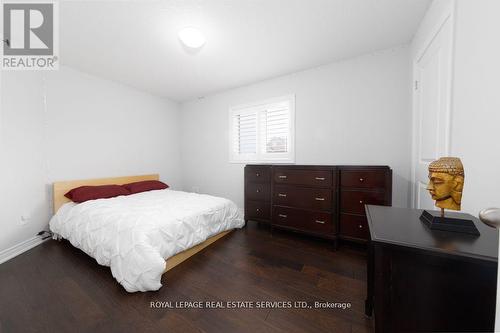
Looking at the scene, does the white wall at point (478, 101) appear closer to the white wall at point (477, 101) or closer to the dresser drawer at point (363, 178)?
the white wall at point (477, 101)

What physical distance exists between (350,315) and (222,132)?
323cm

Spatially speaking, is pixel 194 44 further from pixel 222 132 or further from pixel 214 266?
pixel 214 266

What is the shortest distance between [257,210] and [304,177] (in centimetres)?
88

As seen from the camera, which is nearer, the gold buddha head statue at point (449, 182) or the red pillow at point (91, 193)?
the gold buddha head statue at point (449, 182)

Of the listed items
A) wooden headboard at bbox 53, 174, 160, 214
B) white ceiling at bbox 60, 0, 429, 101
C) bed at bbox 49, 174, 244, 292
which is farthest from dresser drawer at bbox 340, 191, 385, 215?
wooden headboard at bbox 53, 174, 160, 214

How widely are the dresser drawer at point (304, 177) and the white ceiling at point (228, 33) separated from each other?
1.52m

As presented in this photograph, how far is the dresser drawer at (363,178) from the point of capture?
1.98 metres

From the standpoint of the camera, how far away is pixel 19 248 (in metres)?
2.14

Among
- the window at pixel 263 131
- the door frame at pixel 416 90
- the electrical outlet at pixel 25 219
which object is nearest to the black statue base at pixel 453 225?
the door frame at pixel 416 90

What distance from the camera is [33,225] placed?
235 centimetres

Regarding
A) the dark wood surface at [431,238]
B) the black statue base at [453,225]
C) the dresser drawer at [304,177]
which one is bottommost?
the dark wood surface at [431,238]

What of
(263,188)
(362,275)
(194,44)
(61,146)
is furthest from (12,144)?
(362,275)

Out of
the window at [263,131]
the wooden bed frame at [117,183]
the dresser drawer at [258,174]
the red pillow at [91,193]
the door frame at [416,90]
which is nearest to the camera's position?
the door frame at [416,90]

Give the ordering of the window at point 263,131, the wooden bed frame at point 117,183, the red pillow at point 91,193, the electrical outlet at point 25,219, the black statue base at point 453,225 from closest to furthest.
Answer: the black statue base at point 453,225 → the wooden bed frame at point 117,183 → the electrical outlet at point 25,219 → the red pillow at point 91,193 → the window at point 263,131
